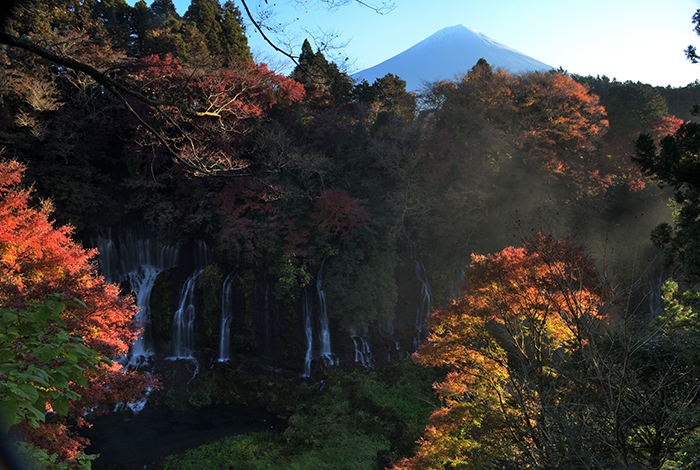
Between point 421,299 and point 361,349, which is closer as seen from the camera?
point 361,349

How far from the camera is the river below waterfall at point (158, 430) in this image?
952 centimetres

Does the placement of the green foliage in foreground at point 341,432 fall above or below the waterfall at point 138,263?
below

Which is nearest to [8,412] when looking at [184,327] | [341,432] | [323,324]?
[341,432]

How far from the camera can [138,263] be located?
15625 mm

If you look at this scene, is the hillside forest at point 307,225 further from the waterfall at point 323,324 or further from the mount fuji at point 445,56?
the mount fuji at point 445,56

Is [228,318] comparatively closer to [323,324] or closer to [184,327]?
[184,327]

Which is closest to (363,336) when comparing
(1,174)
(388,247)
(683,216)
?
(388,247)

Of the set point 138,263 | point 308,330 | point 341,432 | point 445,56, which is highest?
point 445,56

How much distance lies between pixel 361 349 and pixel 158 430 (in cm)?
804

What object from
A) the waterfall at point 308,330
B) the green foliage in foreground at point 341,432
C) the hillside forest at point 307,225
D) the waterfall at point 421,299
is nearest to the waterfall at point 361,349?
the hillside forest at point 307,225

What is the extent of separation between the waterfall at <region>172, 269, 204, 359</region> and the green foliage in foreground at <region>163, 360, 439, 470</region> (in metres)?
5.41

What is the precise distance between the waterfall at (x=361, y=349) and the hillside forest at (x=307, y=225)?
A: 15cm

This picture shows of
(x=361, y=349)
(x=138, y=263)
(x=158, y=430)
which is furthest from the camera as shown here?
(x=138, y=263)

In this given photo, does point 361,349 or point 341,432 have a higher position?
point 361,349
